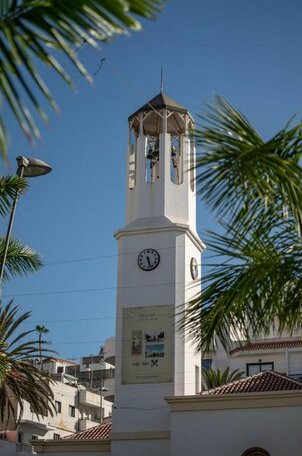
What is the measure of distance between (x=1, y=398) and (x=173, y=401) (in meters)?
10.3

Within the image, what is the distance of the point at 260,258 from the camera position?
11523 millimetres

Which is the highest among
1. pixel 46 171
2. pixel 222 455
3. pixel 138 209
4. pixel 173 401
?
pixel 138 209

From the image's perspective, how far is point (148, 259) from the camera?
4362 cm

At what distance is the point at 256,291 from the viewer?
11633 mm

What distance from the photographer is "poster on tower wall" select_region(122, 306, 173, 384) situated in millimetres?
41062

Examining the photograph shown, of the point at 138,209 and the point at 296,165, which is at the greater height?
the point at 138,209

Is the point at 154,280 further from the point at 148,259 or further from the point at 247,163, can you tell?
the point at 247,163

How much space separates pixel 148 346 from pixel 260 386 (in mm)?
5623

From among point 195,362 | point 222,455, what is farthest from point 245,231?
point 195,362

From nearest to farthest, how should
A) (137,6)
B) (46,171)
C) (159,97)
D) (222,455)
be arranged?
(137,6) → (46,171) → (222,455) → (159,97)

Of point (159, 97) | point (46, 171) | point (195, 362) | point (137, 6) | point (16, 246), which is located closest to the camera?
point (137, 6)

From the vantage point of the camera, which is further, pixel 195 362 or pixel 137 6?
pixel 195 362

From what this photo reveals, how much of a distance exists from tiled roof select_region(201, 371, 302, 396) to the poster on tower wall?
8.25ft

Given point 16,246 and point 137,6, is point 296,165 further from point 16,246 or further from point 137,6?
point 16,246
